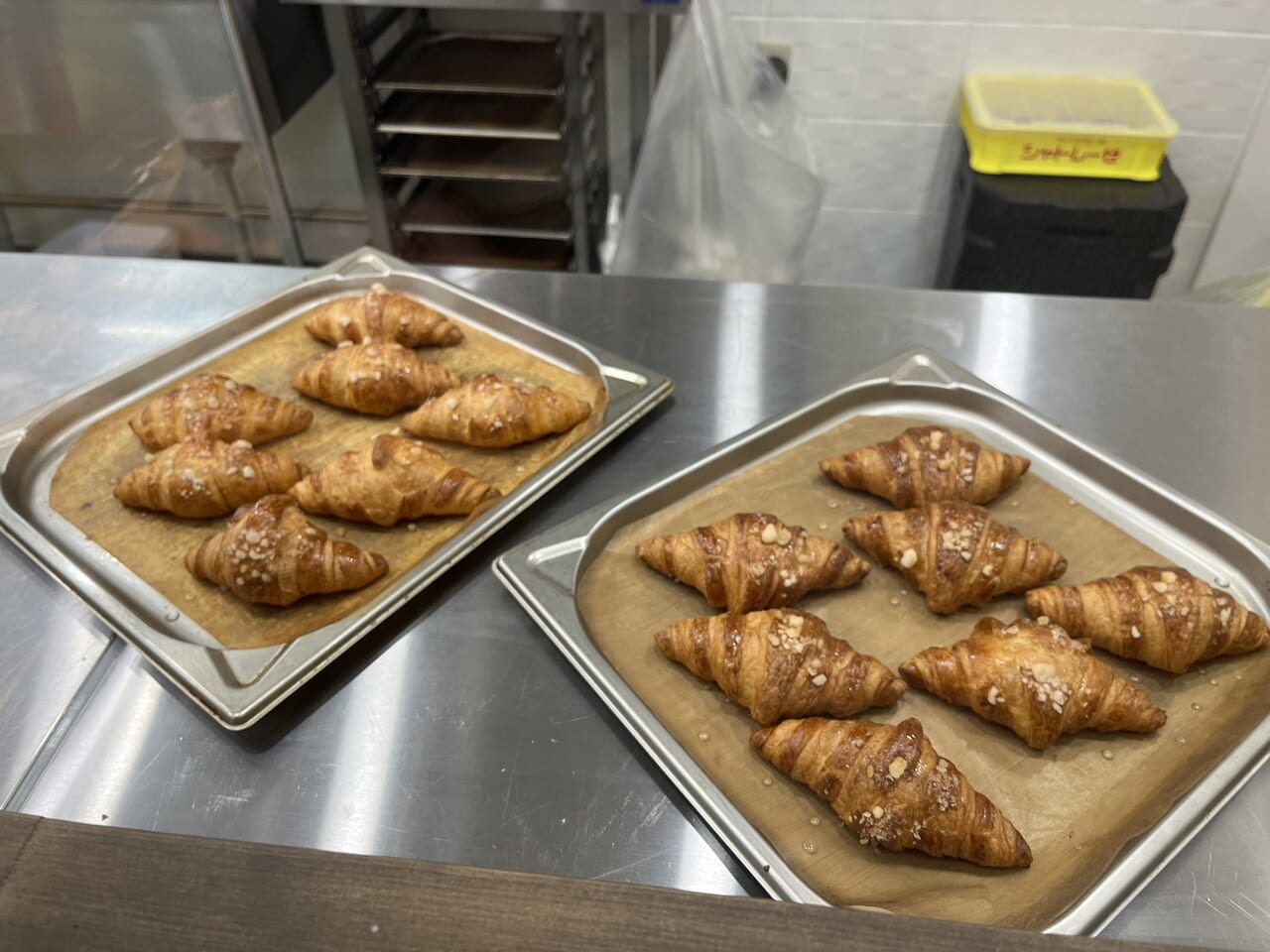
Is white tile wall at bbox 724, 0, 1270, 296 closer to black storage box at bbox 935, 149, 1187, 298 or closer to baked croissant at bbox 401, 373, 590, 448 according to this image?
black storage box at bbox 935, 149, 1187, 298

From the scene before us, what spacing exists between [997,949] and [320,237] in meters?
3.33

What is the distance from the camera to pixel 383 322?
1.60 metres

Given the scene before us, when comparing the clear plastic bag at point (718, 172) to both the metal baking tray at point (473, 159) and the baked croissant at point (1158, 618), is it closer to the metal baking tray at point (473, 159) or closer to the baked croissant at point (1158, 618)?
the metal baking tray at point (473, 159)

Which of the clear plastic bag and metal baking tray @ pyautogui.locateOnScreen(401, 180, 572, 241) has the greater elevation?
the clear plastic bag

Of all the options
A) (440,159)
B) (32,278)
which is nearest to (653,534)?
(32,278)

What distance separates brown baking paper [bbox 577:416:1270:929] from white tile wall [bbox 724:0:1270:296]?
1743 mm

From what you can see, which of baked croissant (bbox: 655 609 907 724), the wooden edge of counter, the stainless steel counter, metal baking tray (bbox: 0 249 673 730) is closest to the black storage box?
the stainless steel counter

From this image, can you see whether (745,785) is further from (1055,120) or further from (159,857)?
(1055,120)

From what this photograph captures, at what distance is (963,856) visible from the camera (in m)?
0.92

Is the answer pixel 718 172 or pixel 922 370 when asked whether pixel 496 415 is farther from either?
pixel 718 172

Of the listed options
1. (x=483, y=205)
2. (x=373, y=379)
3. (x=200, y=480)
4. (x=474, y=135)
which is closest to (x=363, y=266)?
(x=373, y=379)

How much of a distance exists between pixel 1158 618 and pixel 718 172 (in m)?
1.61

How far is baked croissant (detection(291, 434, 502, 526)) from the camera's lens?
1285 mm

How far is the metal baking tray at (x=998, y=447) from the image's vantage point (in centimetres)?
89
